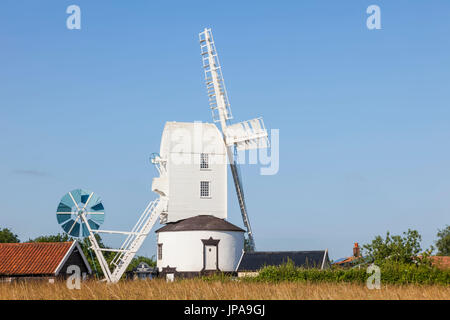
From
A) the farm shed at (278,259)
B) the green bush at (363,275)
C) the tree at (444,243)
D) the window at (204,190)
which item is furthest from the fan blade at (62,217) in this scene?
the tree at (444,243)

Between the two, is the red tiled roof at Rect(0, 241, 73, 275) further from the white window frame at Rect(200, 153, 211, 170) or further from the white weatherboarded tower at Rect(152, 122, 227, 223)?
the white window frame at Rect(200, 153, 211, 170)

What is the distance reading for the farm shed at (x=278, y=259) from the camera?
1779 inches

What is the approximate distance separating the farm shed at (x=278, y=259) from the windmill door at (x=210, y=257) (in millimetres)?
2091

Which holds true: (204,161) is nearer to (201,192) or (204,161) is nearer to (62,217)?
(201,192)

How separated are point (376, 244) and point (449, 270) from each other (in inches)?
372

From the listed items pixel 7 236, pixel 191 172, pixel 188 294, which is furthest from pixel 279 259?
pixel 7 236

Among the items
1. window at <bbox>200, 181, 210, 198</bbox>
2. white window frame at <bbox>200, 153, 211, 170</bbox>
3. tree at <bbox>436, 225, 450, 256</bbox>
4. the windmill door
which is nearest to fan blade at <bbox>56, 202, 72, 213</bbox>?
the windmill door

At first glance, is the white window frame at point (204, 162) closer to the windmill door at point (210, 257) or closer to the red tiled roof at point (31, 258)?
the windmill door at point (210, 257)

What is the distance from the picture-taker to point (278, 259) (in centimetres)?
4606

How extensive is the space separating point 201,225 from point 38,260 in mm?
12170

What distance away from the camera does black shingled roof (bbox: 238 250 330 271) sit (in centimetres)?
4531

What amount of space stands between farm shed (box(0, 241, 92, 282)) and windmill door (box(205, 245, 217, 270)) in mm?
9174
